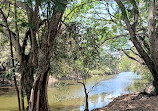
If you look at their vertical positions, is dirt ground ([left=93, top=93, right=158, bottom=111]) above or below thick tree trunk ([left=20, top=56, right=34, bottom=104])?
below

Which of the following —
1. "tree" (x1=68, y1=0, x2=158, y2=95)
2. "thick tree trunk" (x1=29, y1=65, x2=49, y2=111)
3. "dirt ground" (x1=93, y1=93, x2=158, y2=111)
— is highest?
"tree" (x1=68, y1=0, x2=158, y2=95)

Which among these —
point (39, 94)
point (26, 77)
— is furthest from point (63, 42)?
point (39, 94)

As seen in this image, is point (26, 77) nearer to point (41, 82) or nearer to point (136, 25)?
point (41, 82)

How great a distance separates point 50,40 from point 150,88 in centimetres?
476

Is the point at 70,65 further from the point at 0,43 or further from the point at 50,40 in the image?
the point at 50,40

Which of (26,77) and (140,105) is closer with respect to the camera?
(26,77)

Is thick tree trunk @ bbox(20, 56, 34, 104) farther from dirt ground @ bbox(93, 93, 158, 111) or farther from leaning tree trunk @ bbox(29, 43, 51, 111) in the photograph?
dirt ground @ bbox(93, 93, 158, 111)

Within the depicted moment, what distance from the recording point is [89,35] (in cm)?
554

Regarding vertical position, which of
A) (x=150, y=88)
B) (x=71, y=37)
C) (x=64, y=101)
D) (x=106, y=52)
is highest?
(x=71, y=37)

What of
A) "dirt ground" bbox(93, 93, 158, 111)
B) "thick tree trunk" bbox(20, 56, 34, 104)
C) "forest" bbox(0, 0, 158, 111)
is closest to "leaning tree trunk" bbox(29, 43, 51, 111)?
"forest" bbox(0, 0, 158, 111)

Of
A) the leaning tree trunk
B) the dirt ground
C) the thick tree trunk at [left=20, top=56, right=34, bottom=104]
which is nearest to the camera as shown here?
Answer: the leaning tree trunk

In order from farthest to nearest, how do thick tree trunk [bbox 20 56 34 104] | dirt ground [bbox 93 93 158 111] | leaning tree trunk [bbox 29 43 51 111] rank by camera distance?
dirt ground [bbox 93 93 158 111] → thick tree trunk [bbox 20 56 34 104] → leaning tree trunk [bbox 29 43 51 111]

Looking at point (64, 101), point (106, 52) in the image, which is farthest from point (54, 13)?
point (64, 101)

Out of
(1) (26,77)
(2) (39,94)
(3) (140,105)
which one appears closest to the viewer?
(2) (39,94)
